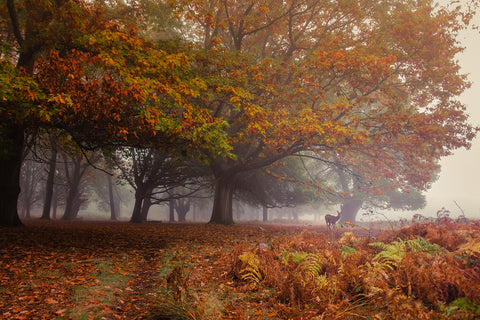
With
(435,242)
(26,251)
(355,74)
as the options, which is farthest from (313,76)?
(26,251)

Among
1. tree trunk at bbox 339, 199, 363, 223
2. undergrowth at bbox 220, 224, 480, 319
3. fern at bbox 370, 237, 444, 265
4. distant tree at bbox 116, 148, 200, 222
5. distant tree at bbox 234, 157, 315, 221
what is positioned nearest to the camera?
undergrowth at bbox 220, 224, 480, 319

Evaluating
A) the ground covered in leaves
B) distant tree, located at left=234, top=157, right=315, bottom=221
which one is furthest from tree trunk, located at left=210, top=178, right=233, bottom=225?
the ground covered in leaves

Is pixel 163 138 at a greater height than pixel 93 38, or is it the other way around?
pixel 93 38

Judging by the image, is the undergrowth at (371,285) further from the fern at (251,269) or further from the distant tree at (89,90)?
the distant tree at (89,90)

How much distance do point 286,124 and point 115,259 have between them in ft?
28.9

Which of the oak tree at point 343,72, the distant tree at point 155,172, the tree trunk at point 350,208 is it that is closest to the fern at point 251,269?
the oak tree at point 343,72

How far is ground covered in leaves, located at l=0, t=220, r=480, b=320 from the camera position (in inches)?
147

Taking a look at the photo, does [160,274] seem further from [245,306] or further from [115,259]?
[245,306]

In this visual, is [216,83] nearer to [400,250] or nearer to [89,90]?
[89,90]

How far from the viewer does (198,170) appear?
20391 mm

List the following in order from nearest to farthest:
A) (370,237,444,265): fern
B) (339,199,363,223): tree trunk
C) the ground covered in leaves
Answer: the ground covered in leaves
(370,237,444,265): fern
(339,199,363,223): tree trunk

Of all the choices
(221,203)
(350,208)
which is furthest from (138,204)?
(350,208)

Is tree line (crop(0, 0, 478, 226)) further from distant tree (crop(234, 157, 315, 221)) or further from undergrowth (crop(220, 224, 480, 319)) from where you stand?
undergrowth (crop(220, 224, 480, 319))

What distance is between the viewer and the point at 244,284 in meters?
5.29
